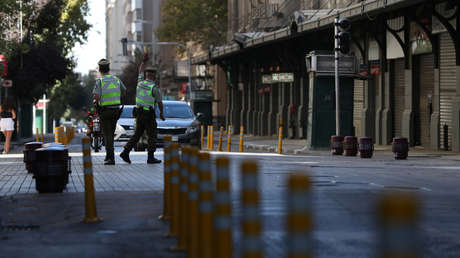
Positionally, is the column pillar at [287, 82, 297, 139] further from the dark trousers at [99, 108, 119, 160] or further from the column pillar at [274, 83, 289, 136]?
the dark trousers at [99, 108, 119, 160]

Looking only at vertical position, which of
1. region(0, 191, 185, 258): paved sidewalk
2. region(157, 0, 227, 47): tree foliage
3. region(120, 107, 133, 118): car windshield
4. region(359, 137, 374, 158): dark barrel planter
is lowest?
region(0, 191, 185, 258): paved sidewalk

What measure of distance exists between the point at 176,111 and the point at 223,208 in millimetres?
23496

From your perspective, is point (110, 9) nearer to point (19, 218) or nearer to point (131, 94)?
point (131, 94)

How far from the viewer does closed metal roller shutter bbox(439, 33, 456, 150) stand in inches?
1126

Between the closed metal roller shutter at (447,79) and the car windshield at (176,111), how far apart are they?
744cm

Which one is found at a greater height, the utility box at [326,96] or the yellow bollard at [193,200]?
the utility box at [326,96]

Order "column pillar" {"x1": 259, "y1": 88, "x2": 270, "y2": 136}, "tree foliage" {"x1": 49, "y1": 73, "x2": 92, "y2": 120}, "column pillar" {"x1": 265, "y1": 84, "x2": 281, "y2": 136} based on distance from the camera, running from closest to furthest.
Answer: "column pillar" {"x1": 265, "y1": 84, "x2": 281, "y2": 136} → "column pillar" {"x1": 259, "y1": 88, "x2": 270, "y2": 136} → "tree foliage" {"x1": 49, "y1": 73, "x2": 92, "y2": 120}

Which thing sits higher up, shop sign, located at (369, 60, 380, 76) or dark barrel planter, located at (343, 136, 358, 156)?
shop sign, located at (369, 60, 380, 76)

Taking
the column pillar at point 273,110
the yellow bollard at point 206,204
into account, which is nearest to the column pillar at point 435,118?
the column pillar at point 273,110

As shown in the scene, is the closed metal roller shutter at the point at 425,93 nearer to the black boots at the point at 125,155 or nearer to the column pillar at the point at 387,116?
the column pillar at the point at 387,116

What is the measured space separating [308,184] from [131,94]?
103m

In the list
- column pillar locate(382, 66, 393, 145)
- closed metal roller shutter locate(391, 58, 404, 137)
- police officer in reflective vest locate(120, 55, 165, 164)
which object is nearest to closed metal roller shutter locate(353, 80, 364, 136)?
column pillar locate(382, 66, 393, 145)

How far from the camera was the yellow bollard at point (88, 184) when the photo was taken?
8953 millimetres

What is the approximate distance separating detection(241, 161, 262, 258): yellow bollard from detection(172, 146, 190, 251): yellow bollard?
2631 millimetres
